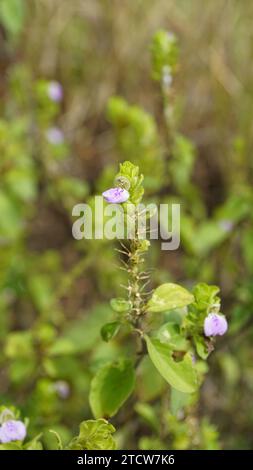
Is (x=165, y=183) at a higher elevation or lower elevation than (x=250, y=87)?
lower

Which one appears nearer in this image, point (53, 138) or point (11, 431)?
point (11, 431)

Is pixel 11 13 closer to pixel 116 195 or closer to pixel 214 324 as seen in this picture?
pixel 116 195

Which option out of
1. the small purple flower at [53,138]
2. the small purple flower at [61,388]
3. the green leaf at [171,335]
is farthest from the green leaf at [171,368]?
the small purple flower at [53,138]

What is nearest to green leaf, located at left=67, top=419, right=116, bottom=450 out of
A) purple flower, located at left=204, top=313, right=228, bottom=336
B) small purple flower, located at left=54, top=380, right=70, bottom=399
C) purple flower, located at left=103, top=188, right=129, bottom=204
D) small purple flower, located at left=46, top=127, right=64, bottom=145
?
purple flower, located at left=204, top=313, right=228, bottom=336

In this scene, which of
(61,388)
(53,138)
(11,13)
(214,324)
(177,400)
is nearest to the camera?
(214,324)

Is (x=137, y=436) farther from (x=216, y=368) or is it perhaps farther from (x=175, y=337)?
(x=175, y=337)

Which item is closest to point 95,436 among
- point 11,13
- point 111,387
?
point 111,387

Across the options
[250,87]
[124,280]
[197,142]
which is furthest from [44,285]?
[250,87]
